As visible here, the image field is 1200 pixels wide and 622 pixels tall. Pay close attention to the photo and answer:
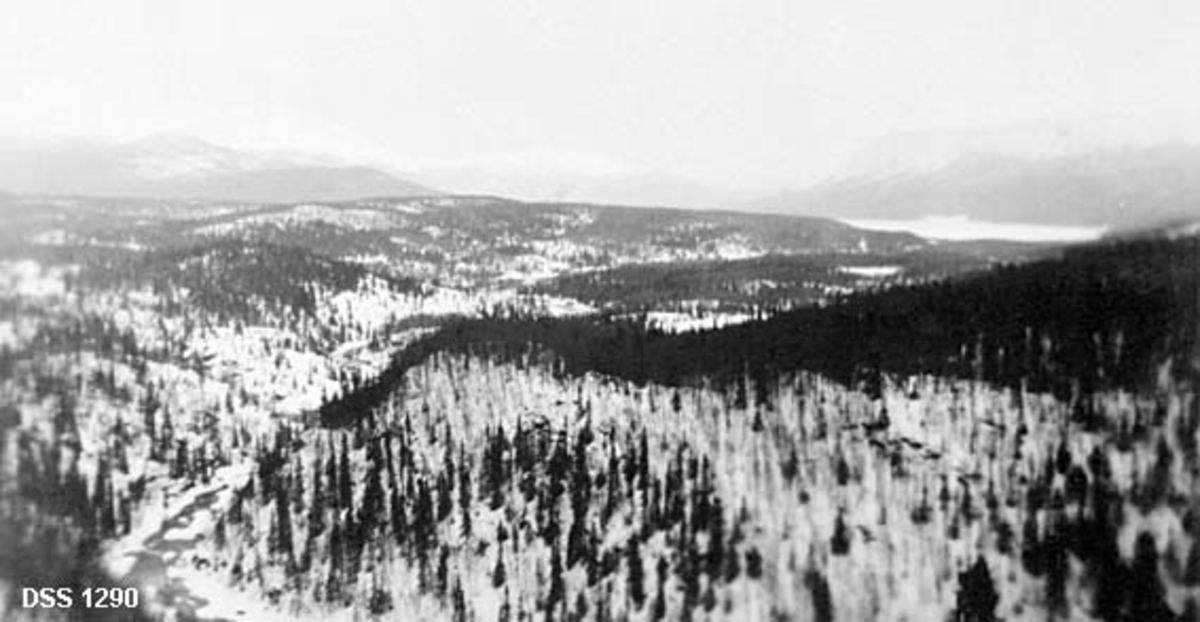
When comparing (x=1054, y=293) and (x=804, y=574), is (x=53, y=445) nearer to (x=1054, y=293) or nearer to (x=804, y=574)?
(x=804, y=574)

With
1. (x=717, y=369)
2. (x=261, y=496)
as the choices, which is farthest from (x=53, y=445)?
(x=717, y=369)

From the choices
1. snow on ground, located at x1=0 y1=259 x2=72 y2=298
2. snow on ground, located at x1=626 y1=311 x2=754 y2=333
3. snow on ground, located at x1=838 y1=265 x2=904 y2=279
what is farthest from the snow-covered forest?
snow on ground, located at x1=838 y1=265 x2=904 y2=279

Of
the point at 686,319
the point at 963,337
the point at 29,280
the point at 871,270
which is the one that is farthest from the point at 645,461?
the point at 871,270

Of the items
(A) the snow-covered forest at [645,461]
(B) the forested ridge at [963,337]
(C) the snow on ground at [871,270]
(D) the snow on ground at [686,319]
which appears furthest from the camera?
(C) the snow on ground at [871,270]

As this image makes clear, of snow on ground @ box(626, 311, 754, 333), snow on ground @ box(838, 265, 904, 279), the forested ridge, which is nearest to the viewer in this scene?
the forested ridge

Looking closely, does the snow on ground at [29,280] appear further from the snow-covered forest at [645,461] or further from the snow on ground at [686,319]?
the snow on ground at [686,319]

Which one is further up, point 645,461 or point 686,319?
point 686,319

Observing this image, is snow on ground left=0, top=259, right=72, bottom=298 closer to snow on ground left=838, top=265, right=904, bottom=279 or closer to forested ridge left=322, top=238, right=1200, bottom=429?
forested ridge left=322, top=238, right=1200, bottom=429

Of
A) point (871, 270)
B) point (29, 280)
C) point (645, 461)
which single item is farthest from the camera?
point (871, 270)

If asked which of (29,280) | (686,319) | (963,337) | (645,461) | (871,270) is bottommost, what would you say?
(645,461)

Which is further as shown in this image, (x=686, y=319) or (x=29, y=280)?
(x=686, y=319)

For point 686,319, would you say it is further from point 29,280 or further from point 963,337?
point 29,280

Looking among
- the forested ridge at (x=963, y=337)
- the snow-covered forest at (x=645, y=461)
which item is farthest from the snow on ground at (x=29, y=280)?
the forested ridge at (x=963, y=337)
